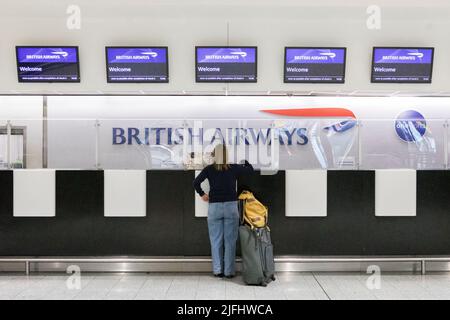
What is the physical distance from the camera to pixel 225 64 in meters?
6.26

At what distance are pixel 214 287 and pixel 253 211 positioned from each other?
0.81 metres

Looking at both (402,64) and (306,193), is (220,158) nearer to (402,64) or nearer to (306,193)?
(306,193)

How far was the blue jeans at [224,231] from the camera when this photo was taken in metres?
4.74

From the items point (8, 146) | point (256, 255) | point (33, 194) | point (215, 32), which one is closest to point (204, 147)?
point (215, 32)

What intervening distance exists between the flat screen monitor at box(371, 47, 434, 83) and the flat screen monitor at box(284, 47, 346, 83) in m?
0.49

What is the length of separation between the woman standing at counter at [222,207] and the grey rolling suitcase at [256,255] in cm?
21

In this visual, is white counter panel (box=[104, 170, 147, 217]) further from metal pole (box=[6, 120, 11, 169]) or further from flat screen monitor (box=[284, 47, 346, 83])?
flat screen monitor (box=[284, 47, 346, 83])

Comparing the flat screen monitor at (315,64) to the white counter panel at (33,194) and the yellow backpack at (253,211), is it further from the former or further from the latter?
the white counter panel at (33,194)

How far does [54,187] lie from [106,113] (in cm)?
304

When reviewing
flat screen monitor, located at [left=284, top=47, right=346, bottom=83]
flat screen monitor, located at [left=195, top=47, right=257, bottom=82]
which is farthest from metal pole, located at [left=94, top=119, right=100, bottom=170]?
flat screen monitor, located at [left=284, top=47, right=346, bottom=83]

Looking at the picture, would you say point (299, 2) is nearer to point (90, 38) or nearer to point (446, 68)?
point (446, 68)

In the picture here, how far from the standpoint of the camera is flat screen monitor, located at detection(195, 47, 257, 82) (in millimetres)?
6238

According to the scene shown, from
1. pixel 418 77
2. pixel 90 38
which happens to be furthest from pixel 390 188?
pixel 90 38

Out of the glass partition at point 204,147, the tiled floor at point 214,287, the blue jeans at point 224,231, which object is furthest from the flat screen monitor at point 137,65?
the tiled floor at point 214,287
